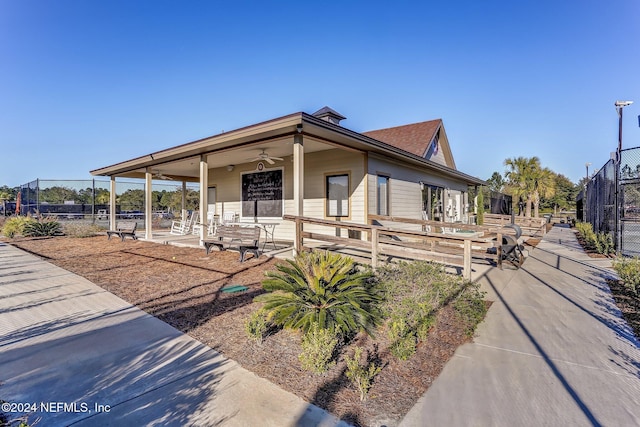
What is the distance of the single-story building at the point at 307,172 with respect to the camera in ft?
22.7

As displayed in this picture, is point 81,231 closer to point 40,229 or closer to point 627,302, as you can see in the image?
point 40,229

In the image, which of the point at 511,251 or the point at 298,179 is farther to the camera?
the point at 511,251

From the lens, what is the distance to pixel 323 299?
3.55 m

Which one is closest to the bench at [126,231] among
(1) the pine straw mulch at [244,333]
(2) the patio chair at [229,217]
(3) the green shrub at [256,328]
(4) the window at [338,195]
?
(2) the patio chair at [229,217]

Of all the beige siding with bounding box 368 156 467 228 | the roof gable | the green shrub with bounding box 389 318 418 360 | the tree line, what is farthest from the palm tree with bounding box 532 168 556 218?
the green shrub with bounding box 389 318 418 360

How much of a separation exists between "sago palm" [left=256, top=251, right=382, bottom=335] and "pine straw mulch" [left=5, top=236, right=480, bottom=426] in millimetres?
216

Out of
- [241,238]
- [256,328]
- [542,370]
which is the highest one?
[241,238]

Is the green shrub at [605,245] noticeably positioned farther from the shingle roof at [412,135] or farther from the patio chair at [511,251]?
the shingle roof at [412,135]

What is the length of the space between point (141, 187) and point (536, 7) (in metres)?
20.9

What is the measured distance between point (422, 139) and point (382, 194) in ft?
18.4

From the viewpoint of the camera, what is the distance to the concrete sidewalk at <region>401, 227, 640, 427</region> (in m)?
2.26

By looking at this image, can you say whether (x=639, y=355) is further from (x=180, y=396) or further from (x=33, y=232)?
(x=33, y=232)

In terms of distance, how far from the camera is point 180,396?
92.0 inches

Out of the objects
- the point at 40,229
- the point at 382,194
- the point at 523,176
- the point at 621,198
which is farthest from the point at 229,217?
the point at 523,176
